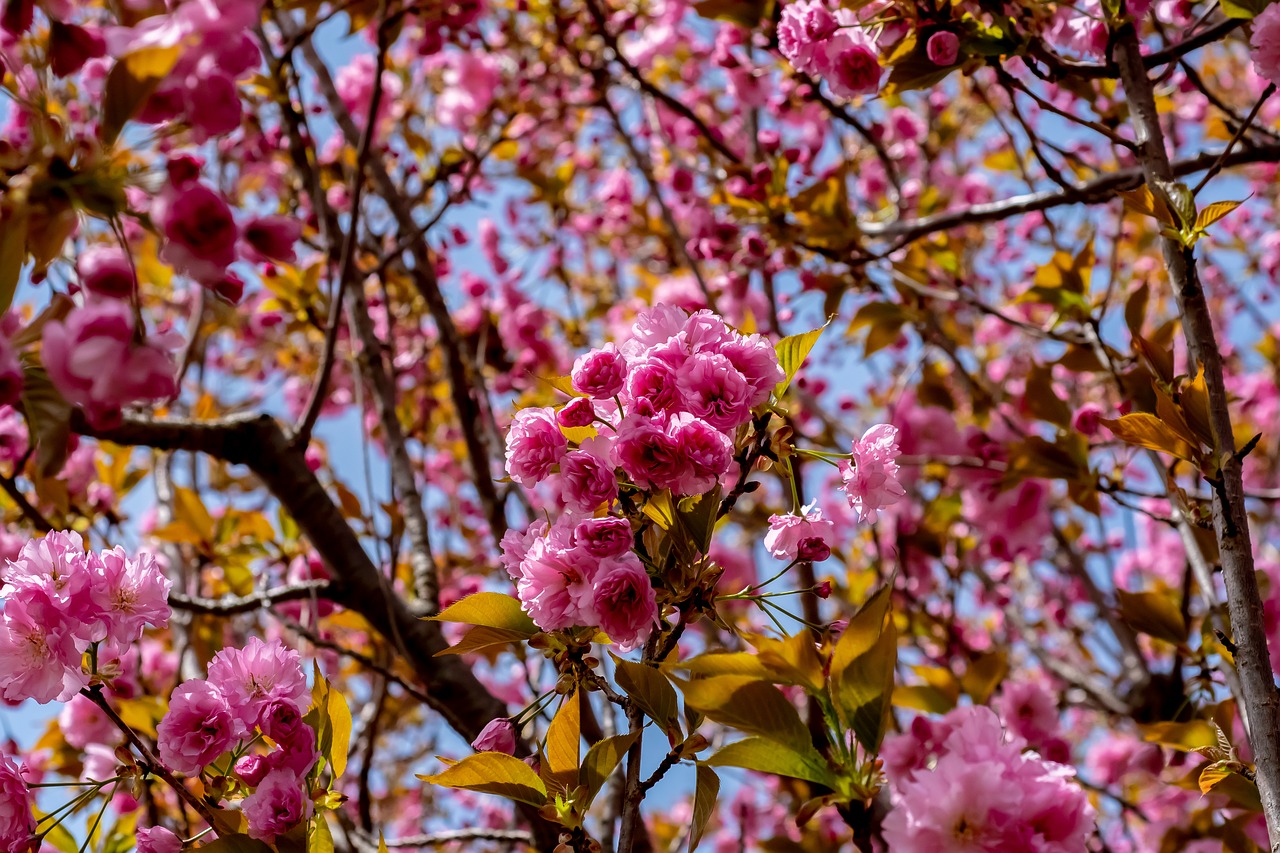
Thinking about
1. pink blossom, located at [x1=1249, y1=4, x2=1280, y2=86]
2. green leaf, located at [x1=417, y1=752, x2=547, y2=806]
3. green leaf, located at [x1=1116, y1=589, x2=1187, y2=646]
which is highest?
pink blossom, located at [x1=1249, y1=4, x2=1280, y2=86]

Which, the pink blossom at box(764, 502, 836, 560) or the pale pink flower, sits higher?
the pink blossom at box(764, 502, 836, 560)

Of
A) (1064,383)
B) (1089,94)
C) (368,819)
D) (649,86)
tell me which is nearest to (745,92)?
(649,86)

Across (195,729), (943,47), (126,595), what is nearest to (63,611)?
(126,595)

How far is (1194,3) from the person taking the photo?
1726 mm

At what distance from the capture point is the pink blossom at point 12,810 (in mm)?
1052

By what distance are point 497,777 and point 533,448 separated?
0.35m

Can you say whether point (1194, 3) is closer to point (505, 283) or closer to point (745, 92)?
point (745, 92)

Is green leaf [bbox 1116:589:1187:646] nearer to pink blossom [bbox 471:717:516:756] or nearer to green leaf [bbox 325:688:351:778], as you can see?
pink blossom [bbox 471:717:516:756]

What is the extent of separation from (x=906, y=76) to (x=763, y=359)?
755 mm

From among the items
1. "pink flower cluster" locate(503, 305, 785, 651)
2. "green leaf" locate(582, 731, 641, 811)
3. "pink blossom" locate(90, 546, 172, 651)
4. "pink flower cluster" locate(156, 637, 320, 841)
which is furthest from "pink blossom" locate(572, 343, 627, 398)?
"pink blossom" locate(90, 546, 172, 651)

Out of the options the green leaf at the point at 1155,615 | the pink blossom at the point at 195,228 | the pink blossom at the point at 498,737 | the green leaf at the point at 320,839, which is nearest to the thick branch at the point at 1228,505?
the green leaf at the point at 1155,615

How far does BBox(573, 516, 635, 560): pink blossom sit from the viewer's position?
3.19ft

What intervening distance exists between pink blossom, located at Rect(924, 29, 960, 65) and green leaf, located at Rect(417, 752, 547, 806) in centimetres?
119

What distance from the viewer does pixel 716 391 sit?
1039 mm
